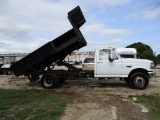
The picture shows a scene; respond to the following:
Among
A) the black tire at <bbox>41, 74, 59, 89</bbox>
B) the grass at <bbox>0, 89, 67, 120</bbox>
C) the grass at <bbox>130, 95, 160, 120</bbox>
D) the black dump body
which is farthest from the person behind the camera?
the black tire at <bbox>41, 74, 59, 89</bbox>

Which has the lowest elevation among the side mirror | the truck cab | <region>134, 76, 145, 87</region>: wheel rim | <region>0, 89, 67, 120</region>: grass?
<region>0, 89, 67, 120</region>: grass

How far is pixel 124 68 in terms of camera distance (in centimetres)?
1463

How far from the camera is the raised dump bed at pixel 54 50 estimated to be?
1423 centimetres

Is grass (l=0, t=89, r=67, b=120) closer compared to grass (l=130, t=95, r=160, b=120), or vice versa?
grass (l=0, t=89, r=67, b=120)

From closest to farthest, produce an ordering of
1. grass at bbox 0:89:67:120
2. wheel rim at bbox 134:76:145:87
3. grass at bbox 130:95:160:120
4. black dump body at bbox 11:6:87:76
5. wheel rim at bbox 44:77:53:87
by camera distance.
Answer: grass at bbox 0:89:67:120
grass at bbox 130:95:160:120
black dump body at bbox 11:6:87:76
wheel rim at bbox 134:76:145:87
wheel rim at bbox 44:77:53:87

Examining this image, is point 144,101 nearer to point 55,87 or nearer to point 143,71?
point 143,71

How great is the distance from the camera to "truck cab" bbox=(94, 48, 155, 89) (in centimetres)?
1440

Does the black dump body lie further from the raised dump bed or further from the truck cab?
the truck cab

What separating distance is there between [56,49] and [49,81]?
201 centimetres

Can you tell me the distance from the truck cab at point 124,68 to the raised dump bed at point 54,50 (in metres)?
1.44

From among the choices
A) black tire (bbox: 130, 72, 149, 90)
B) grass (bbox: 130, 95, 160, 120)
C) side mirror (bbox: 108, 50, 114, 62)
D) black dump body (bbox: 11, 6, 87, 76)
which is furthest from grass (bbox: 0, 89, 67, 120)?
black tire (bbox: 130, 72, 149, 90)

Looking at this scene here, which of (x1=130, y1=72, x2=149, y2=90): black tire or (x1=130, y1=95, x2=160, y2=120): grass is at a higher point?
(x1=130, y1=72, x2=149, y2=90): black tire

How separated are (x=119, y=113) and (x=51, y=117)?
2136 millimetres

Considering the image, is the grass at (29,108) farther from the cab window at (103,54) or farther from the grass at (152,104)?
the cab window at (103,54)
